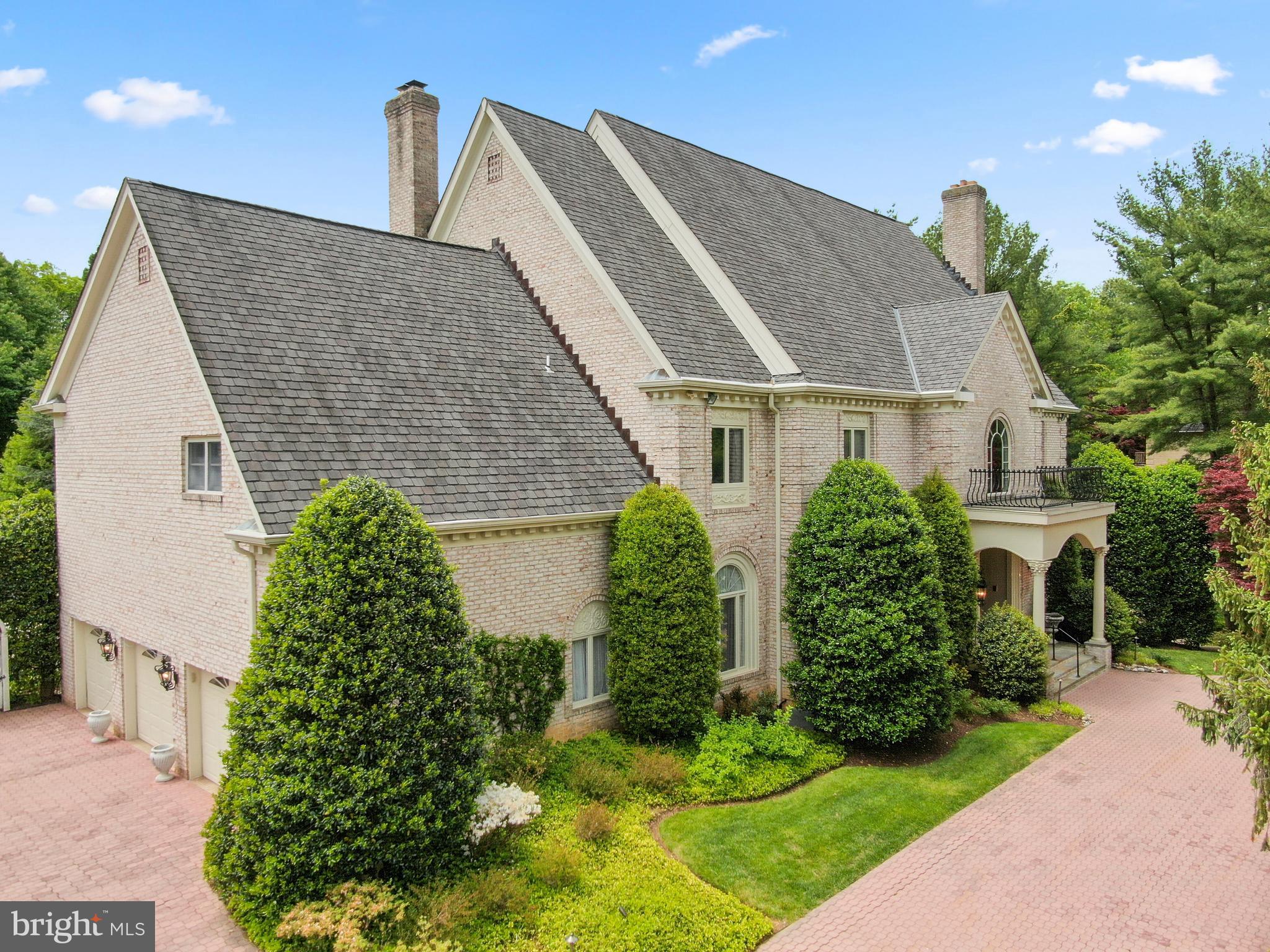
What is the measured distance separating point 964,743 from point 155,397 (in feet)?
52.9

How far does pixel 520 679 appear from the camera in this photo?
13.5 metres

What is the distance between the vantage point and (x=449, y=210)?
68.0ft

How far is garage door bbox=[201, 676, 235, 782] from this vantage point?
13336 millimetres

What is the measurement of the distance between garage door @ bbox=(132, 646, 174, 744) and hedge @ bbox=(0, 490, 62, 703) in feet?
14.0

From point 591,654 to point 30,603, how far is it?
13006 mm

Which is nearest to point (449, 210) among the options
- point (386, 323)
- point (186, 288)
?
point (386, 323)

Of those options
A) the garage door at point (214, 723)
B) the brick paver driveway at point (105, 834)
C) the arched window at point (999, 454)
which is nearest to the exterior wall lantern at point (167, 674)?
the garage door at point (214, 723)

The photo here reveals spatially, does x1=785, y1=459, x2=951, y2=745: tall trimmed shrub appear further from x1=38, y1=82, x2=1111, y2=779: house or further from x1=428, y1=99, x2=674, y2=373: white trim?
→ x1=428, y1=99, x2=674, y2=373: white trim

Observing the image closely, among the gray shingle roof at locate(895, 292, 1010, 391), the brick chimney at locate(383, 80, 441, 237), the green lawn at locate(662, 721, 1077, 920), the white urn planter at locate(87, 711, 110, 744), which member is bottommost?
the green lawn at locate(662, 721, 1077, 920)

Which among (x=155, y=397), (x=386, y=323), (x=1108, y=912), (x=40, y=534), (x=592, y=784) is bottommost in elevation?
(x=1108, y=912)

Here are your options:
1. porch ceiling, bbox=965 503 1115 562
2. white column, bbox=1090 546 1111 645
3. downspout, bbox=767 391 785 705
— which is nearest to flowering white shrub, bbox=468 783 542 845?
downspout, bbox=767 391 785 705

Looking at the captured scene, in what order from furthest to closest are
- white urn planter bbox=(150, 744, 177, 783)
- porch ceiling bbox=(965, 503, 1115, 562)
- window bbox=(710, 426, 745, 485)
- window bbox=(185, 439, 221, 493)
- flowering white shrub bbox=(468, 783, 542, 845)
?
porch ceiling bbox=(965, 503, 1115, 562)
window bbox=(710, 426, 745, 485)
white urn planter bbox=(150, 744, 177, 783)
window bbox=(185, 439, 221, 493)
flowering white shrub bbox=(468, 783, 542, 845)

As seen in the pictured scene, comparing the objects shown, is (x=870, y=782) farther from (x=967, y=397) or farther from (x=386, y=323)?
(x=386, y=323)

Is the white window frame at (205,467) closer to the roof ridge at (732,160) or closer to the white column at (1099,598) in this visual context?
the roof ridge at (732,160)
